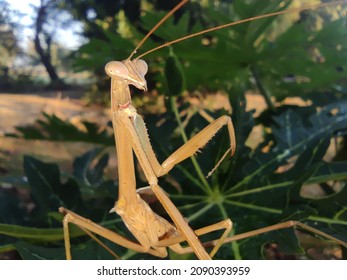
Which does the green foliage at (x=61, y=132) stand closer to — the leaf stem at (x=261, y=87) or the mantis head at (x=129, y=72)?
the leaf stem at (x=261, y=87)

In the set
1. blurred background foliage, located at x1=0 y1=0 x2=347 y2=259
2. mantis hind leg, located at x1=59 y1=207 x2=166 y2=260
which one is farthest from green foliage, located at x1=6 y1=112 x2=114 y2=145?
mantis hind leg, located at x1=59 y1=207 x2=166 y2=260

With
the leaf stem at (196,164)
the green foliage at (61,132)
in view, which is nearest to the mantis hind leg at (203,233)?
the leaf stem at (196,164)

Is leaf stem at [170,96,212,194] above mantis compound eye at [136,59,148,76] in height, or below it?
above

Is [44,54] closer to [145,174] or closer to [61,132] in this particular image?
[61,132]

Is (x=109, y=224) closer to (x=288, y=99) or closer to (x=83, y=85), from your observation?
(x=288, y=99)

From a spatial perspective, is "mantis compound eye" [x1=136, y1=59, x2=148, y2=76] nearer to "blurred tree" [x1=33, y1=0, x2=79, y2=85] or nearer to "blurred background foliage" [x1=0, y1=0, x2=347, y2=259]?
"blurred background foliage" [x1=0, y1=0, x2=347, y2=259]

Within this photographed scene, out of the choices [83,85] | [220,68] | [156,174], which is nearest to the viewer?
[156,174]
